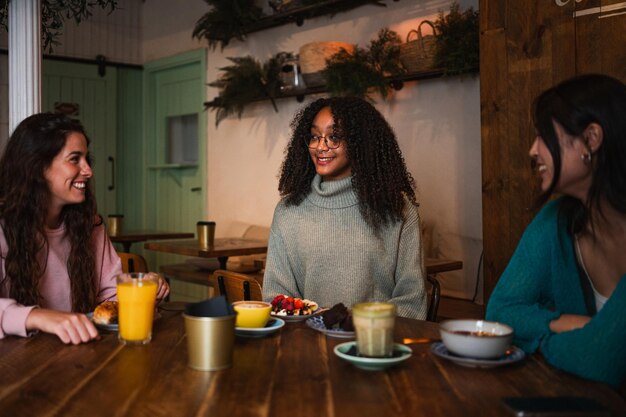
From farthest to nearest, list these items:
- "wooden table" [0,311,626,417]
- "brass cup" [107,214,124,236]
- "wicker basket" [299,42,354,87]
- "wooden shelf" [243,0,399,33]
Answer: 1. "brass cup" [107,214,124,236]
2. "wooden shelf" [243,0,399,33]
3. "wicker basket" [299,42,354,87]
4. "wooden table" [0,311,626,417]

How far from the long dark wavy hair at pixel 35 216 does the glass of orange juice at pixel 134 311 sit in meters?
0.56

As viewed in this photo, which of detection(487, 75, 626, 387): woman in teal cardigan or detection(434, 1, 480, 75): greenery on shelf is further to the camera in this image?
detection(434, 1, 480, 75): greenery on shelf

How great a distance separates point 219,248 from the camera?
4281 millimetres

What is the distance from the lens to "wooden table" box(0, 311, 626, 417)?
3.58 ft

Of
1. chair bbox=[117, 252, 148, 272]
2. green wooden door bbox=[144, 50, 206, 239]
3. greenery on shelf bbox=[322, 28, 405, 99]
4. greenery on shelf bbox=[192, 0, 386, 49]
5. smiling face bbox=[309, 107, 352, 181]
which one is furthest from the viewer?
green wooden door bbox=[144, 50, 206, 239]

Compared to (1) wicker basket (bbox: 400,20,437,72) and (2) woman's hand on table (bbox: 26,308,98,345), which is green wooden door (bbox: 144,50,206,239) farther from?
(2) woman's hand on table (bbox: 26,308,98,345)

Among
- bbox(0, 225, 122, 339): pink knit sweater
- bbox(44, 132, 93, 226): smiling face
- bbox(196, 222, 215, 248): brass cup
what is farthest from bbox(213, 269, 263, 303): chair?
bbox(196, 222, 215, 248): brass cup

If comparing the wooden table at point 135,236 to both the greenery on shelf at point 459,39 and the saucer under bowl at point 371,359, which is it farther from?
the saucer under bowl at point 371,359

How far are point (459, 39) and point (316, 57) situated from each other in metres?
1.14

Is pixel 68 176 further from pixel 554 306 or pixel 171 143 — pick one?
pixel 171 143

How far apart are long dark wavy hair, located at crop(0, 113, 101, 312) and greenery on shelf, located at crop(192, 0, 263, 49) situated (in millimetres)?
3692

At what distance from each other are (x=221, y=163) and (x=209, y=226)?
1840mm

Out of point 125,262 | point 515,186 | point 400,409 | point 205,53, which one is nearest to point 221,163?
point 205,53

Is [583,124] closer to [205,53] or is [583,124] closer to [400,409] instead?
[400,409]
